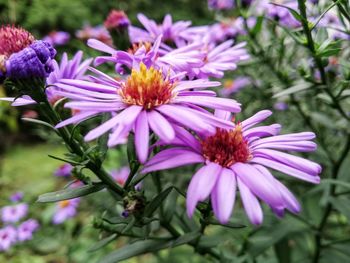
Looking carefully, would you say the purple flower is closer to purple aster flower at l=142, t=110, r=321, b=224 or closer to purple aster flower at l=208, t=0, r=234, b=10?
purple aster flower at l=142, t=110, r=321, b=224

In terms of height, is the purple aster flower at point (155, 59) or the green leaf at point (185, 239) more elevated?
the purple aster flower at point (155, 59)

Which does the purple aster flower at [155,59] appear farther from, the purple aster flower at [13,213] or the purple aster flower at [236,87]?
the purple aster flower at [13,213]

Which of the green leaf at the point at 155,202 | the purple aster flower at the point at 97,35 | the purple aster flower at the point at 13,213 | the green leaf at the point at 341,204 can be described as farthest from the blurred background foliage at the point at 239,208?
the green leaf at the point at 155,202

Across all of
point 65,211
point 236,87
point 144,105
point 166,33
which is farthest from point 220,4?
point 144,105

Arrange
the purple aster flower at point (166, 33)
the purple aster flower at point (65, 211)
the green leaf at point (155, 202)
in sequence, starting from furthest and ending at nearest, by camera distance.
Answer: the purple aster flower at point (65, 211), the purple aster flower at point (166, 33), the green leaf at point (155, 202)

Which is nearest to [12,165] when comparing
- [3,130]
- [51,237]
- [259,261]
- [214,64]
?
[3,130]

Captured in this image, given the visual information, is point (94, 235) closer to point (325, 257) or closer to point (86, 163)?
point (325, 257)

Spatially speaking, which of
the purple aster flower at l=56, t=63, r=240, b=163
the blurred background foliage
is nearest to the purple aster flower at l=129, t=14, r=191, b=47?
the blurred background foliage
